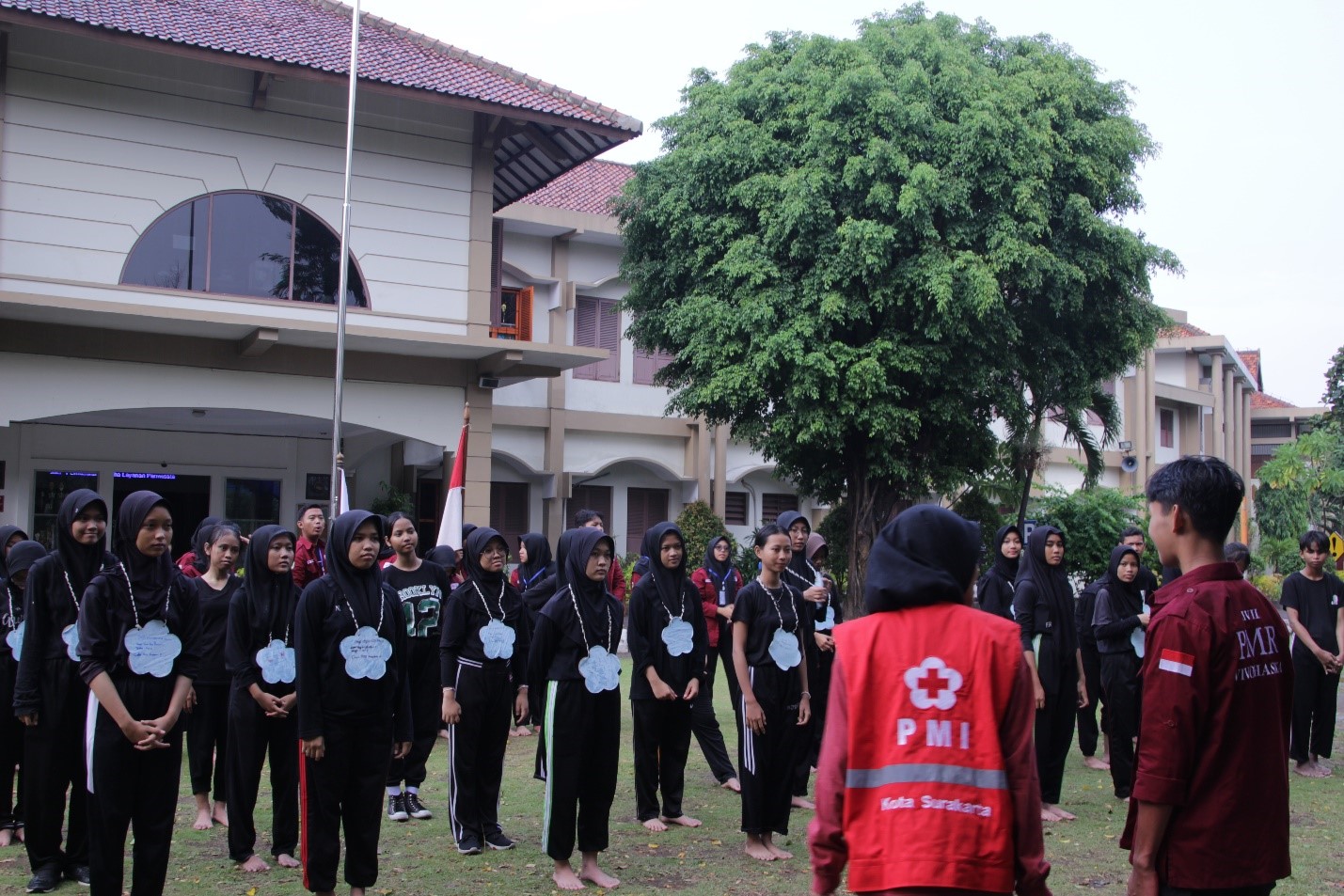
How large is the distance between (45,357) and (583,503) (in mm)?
11901

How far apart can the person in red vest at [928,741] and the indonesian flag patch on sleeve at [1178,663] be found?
1.52ft

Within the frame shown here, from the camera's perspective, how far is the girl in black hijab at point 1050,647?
8.09 m

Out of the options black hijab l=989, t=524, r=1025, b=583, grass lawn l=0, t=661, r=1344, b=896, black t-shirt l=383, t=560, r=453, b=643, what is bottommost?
grass lawn l=0, t=661, r=1344, b=896

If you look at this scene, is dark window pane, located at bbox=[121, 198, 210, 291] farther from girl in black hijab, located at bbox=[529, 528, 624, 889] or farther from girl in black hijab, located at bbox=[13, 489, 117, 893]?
girl in black hijab, located at bbox=[529, 528, 624, 889]

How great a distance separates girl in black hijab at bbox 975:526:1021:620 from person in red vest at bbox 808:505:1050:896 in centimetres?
559

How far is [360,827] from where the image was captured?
5742mm

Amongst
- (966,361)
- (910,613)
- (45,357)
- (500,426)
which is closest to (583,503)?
(500,426)

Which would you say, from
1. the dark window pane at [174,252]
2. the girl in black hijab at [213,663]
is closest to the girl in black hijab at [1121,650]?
the girl in black hijab at [213,663]

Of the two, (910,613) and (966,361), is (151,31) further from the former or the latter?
(910,613)

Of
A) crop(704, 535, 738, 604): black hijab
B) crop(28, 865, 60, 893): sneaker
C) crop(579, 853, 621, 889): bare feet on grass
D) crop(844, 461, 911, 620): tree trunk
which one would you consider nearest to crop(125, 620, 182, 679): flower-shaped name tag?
crop(28, 865, 60, 893): sneaker

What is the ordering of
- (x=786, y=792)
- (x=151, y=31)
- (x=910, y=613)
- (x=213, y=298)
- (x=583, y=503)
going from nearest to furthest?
(x=910, y=613), (x=786, y=792), (x=151, y=31), (x=213, y=298), (x=583, y=503)

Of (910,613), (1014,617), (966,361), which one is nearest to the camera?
(910,613)

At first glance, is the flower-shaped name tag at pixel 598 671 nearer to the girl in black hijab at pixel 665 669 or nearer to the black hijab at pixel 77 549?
the girl in black hijab at pixel 665 669

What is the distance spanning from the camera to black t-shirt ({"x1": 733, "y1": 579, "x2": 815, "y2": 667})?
7148mm
